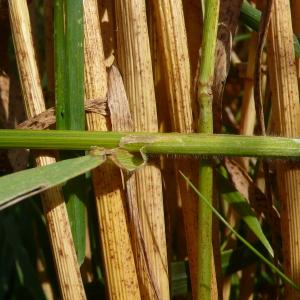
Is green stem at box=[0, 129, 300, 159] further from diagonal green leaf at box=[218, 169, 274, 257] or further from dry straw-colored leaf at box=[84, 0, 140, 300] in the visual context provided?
diagonal green leaf at box=[218, 169, 274, 257]

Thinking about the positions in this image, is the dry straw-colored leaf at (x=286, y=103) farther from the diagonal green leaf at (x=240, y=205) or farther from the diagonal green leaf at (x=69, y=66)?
the diagonal green leaf at (x=69, y=66)

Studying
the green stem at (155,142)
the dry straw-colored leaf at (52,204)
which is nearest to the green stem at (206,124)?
the green stem at (155,142)

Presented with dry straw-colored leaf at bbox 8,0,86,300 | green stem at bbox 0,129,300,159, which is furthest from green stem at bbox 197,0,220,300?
→ dry straw-colored leaf at bbox 8,0,86,300

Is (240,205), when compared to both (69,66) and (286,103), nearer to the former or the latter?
(286,103)

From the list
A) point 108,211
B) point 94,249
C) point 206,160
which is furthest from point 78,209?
point 94,249

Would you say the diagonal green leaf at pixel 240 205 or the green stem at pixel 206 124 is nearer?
the green stem at pixel 206 124

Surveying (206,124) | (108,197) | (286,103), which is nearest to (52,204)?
(108,197)
